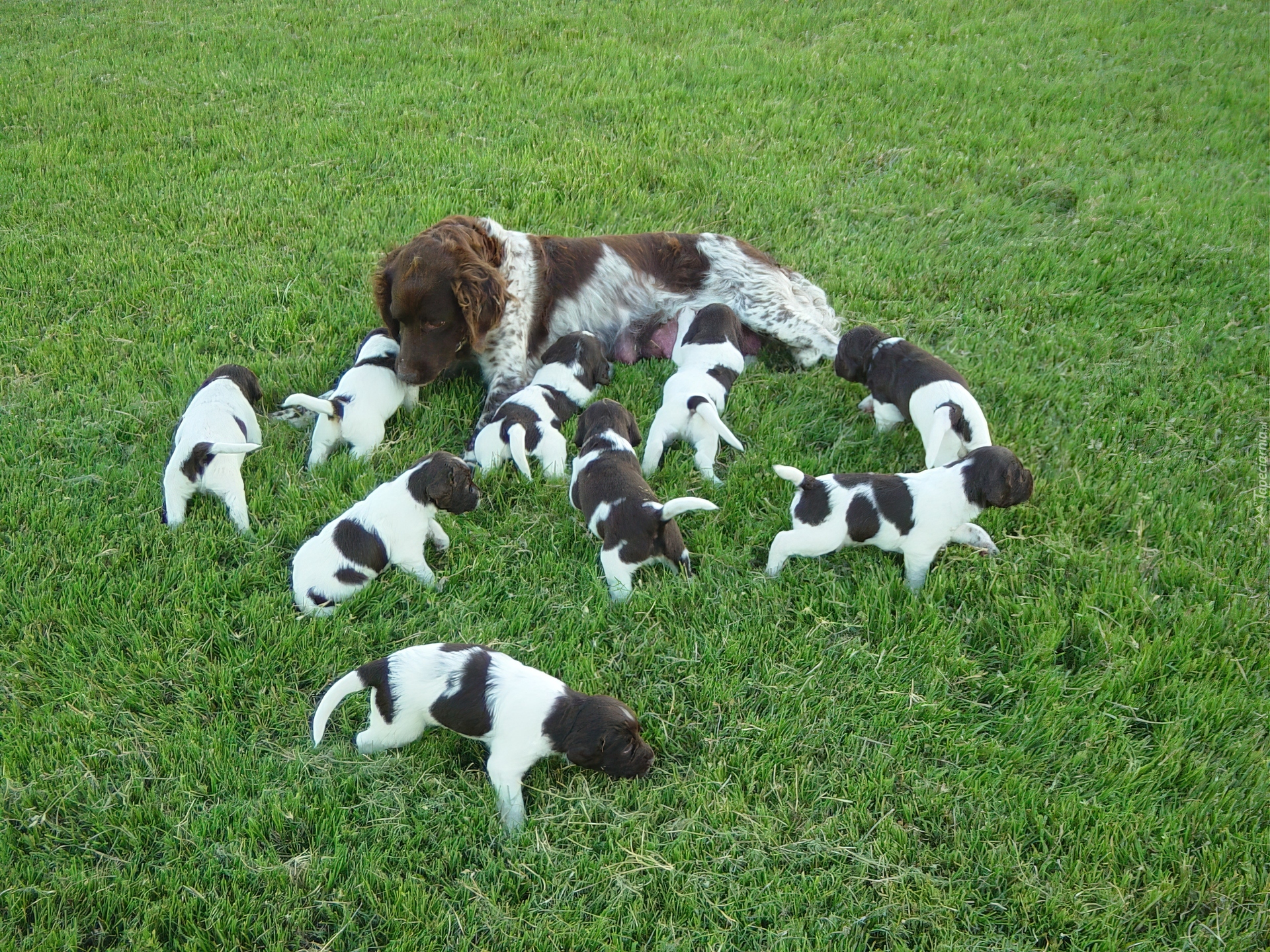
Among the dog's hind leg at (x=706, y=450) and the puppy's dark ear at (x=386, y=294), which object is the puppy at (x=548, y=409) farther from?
the puppy's dark ear at (x=386, y=294)

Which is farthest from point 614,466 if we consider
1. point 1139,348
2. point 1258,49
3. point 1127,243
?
point 1258,49

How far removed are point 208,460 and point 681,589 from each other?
201cm

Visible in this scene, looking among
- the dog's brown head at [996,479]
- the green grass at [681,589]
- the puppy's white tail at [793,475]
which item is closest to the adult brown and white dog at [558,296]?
the green grass at [681,589]

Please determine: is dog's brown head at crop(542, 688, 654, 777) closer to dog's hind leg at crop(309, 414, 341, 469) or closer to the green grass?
the green grass

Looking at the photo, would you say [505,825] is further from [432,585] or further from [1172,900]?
[1172,900]

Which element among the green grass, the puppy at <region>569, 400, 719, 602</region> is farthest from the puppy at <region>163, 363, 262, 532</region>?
the puppy at <region>569, 400, 719, 602</region>

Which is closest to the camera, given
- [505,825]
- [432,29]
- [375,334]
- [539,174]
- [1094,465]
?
[505,825]

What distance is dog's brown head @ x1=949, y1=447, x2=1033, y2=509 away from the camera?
3.45 m

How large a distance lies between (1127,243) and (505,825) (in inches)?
223

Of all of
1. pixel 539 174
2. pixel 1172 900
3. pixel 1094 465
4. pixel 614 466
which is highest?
pixel 539 174

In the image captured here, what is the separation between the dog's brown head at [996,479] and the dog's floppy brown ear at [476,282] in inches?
98.7

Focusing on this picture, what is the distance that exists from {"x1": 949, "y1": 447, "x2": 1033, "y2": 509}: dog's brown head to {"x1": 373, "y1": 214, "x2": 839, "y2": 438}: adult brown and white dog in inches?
73.6

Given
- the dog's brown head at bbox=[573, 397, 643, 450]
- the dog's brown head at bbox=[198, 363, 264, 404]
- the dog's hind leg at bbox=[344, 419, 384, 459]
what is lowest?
the dog's hind leg at bbox=[344, 419, 384, 459]

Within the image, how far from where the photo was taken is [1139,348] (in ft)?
17.0
